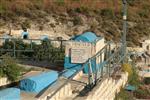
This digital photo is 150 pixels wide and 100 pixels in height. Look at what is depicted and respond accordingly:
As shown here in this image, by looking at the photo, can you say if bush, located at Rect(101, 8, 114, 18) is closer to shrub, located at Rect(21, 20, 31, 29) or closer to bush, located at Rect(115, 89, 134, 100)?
shrub, located at Rect(21, 20, 31, 29)

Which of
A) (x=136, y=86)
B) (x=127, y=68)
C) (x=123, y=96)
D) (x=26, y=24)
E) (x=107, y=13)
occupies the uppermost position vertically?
(x=107, y=13)

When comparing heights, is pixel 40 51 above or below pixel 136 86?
above

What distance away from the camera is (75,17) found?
33594 millimetres

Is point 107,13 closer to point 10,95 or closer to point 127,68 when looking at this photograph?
point 127,68

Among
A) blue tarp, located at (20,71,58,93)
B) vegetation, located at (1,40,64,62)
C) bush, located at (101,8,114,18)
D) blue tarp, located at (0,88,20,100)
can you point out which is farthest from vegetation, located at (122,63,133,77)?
bush, located at (101,8,114,18)

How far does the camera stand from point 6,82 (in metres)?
12.4

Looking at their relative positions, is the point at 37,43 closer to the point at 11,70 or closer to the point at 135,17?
the point at 11,70

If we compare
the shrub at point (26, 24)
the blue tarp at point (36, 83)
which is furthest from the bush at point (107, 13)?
the blue tarp at point (36, 83)

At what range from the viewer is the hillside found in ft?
103

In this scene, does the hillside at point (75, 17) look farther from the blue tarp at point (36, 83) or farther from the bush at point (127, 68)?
the blue tarp at point (36, 83)

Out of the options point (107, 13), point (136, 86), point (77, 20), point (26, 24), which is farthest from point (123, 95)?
point (107, 13)

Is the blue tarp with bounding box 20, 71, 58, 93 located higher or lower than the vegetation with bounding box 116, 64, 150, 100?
higher

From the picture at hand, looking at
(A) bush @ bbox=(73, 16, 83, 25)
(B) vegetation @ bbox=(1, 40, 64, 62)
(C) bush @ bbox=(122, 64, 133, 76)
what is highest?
(A) bush @ bbox=(73, 16, 83, 25)

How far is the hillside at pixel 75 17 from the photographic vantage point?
3148 cm
